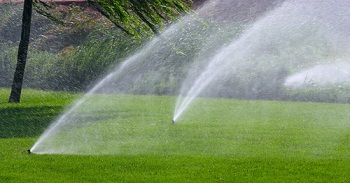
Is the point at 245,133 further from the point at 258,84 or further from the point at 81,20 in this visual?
the point at 81,20

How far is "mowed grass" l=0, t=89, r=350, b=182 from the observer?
23.5 ft

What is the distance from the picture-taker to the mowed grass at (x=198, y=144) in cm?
717

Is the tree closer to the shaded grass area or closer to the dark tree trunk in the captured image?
Result: the dark tree trunk

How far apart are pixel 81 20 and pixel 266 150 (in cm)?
1452

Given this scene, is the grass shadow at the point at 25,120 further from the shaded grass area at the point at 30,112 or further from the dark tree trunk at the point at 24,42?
the dark tree trunk at the point at 24,42

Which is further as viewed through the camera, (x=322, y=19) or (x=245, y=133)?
(x=322, y=19)

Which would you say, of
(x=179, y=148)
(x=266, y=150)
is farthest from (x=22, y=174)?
(x=266, y=150)

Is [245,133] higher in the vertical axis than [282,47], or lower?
higher

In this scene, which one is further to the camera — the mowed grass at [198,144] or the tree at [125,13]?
the tree at [125,13]

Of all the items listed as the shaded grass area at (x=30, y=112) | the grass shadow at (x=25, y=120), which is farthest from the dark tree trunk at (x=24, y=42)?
the grass shadow at (x=25, y=120)

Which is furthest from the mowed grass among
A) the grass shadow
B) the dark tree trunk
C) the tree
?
the tree

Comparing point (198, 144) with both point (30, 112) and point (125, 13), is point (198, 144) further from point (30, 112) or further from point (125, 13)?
point (30, 112)

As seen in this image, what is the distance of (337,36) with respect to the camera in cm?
1712

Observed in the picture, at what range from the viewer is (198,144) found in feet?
29.4
